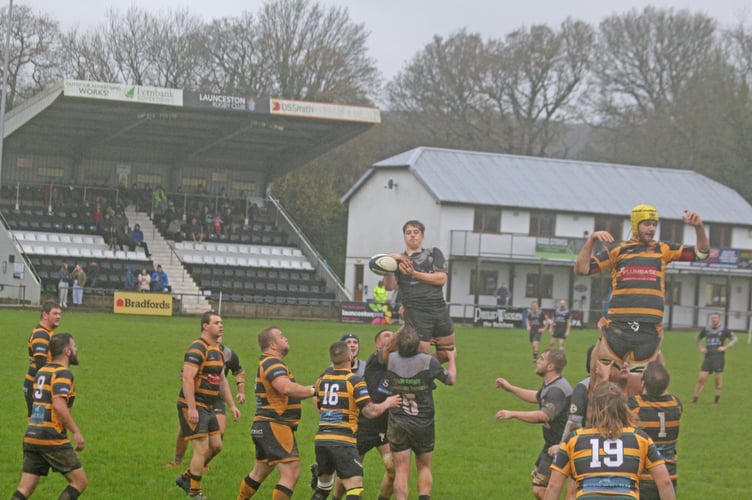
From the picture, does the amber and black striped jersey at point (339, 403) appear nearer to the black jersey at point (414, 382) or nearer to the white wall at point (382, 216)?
the black jersey at point (414, 382)

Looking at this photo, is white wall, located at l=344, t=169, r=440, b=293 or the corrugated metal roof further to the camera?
the corrugated metal roof

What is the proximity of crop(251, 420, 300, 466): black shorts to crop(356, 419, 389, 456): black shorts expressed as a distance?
131 centimetres

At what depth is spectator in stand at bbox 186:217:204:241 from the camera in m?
51.1

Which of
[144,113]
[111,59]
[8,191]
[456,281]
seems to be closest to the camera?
[144,113]

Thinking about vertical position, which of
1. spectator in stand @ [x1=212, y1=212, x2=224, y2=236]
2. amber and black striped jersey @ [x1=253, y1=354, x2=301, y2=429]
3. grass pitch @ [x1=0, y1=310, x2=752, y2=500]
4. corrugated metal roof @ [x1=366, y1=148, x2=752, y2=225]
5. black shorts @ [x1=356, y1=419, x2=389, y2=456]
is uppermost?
corrugated metal roof @ [x1=366, y1=148, x2=752, y2=225]

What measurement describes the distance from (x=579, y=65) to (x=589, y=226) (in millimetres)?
15749

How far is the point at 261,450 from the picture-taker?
10820 mm

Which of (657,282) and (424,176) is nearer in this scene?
(657,282)

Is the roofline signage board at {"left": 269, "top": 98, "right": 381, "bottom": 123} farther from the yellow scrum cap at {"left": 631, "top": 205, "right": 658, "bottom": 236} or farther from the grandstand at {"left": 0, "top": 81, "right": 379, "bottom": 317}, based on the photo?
the yellow scrum cap at {"left": 631, "top": 205, "right": 658, "bottom": 236}

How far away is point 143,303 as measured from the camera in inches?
1662

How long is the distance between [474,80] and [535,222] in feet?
49.7

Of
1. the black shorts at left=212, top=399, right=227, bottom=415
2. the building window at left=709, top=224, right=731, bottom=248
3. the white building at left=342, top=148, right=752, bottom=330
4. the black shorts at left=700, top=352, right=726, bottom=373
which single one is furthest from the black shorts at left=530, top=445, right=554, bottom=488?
the building window at left=709, top=224, right=731, bottom=248

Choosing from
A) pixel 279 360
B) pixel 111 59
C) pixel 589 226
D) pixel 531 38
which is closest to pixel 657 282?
pixel 279 360

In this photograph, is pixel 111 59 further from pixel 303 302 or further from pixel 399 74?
pixel 303 302
